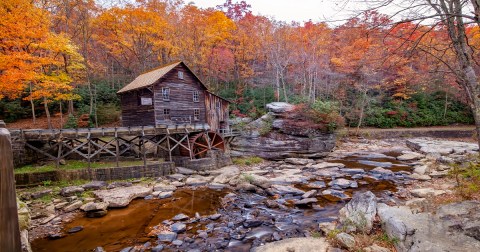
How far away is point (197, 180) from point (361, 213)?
31.0ft

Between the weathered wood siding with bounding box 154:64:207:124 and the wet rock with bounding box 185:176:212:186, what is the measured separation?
7266 mm

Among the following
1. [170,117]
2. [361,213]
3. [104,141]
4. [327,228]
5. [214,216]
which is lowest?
[214,216]

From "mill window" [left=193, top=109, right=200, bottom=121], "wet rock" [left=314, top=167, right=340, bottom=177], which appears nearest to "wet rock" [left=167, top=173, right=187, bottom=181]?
"mill window" [left=193, top=109, right=200, bottom=121]

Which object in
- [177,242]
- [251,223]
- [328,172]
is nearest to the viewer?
[177,242]

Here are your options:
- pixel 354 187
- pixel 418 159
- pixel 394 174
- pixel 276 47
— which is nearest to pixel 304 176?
pixel 354 187

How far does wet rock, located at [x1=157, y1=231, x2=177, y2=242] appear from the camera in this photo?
23.8 ft

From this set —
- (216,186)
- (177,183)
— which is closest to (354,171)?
(216,186)

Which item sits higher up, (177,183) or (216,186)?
(177,183)

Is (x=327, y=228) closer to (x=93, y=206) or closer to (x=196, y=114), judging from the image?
(x=93, y=206)

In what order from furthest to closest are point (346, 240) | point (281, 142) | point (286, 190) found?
1. point (281, 142)
2. point (286, 190)
3. point (346, 240)

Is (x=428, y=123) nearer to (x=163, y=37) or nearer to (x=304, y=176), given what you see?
(x=304, y=176)

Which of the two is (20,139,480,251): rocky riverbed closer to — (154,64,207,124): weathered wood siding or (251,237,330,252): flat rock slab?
(251,237,330,252): flat rock slab

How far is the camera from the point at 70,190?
11.3 metres

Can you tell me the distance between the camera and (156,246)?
6898mm
